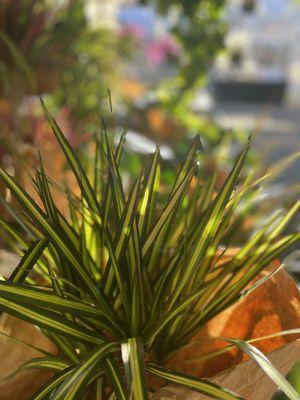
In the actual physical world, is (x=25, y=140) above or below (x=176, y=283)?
above

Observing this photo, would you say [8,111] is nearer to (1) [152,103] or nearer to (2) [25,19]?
(2) [25,19]

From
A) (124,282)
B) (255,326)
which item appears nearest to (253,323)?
(255,326)

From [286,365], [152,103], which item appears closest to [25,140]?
[286,365]

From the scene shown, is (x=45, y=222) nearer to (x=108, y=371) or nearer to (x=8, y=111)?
(x=108, y=371)

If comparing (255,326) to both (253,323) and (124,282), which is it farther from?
(124,282)

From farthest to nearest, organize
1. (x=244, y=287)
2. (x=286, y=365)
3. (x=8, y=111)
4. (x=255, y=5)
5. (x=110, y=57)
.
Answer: (x=255, y=5), (x=110, y=57), (x=8, y=111), (x=244, y=287), (x=286, y=365)

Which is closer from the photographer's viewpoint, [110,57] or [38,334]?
[38,334]

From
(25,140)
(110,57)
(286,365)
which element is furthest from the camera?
(110,57)

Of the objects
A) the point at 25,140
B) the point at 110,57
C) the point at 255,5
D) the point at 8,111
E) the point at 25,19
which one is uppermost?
the point at 255,5
